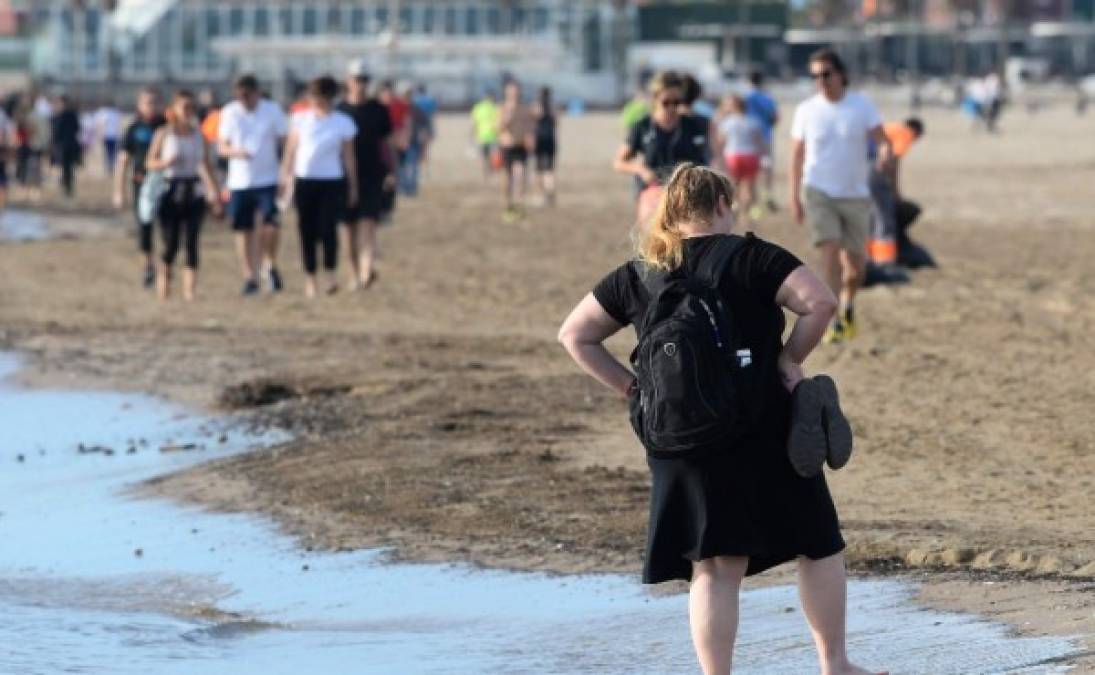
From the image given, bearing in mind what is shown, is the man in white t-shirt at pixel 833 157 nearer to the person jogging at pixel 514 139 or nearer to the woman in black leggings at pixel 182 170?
the woman in black leggings at pixel 182 170

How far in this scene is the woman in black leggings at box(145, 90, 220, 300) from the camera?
17.6 m

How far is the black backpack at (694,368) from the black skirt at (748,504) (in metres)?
0.06

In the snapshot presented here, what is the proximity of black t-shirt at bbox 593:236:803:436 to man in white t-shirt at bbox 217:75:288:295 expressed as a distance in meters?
12.3

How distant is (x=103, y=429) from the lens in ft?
40.1

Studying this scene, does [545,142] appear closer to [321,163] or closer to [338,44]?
[321,163]

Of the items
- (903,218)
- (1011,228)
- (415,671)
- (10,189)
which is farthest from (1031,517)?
(10,189)

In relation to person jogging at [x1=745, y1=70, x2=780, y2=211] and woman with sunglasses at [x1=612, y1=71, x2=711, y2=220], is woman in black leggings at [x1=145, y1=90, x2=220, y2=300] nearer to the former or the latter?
woman with sunglasses at [x1=612, y1=71, x2=711, y2=220]

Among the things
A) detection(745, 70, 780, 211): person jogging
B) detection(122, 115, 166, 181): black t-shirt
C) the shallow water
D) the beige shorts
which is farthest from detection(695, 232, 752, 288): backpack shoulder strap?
detection(745, 70, 780, 211): person jogging

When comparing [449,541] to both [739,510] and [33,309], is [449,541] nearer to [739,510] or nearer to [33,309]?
[739,510]

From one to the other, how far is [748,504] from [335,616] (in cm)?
230

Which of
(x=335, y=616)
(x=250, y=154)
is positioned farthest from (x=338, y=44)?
(x=335, y=616)

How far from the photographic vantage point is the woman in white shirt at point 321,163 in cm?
1761

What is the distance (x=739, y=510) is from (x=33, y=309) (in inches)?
534

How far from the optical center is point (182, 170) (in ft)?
58.3
